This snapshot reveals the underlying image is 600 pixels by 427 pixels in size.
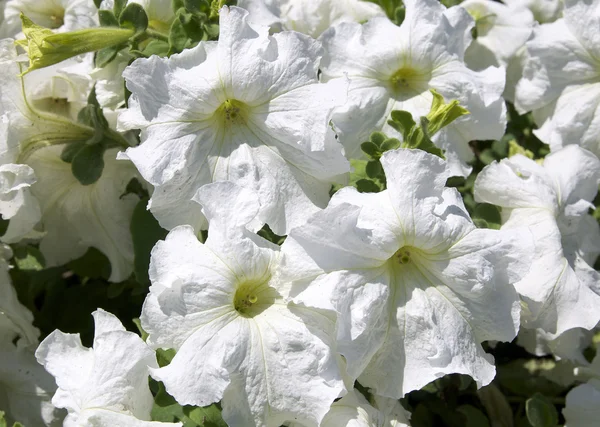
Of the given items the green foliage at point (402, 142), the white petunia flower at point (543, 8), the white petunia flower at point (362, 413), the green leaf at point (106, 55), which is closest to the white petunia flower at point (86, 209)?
the green leaf at point (106, 55)

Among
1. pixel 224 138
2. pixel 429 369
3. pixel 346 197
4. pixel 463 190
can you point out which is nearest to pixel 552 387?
pixel 463 190

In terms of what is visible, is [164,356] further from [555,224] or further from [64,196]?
[555,224]

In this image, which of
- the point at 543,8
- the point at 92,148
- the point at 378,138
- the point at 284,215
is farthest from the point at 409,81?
the point at 92,148

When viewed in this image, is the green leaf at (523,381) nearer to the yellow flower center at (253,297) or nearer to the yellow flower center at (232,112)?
the yellow flower center at (253,297)

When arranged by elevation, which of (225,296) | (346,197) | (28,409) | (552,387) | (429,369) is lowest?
(552,387)

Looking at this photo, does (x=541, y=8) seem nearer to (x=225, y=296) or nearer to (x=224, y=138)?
(x=224, y=138)

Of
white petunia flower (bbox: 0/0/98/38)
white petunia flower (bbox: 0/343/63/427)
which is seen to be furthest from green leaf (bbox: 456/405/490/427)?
white petunia flower (bbox: 0/0/98/38)

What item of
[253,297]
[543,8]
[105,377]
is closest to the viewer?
[105,377]
